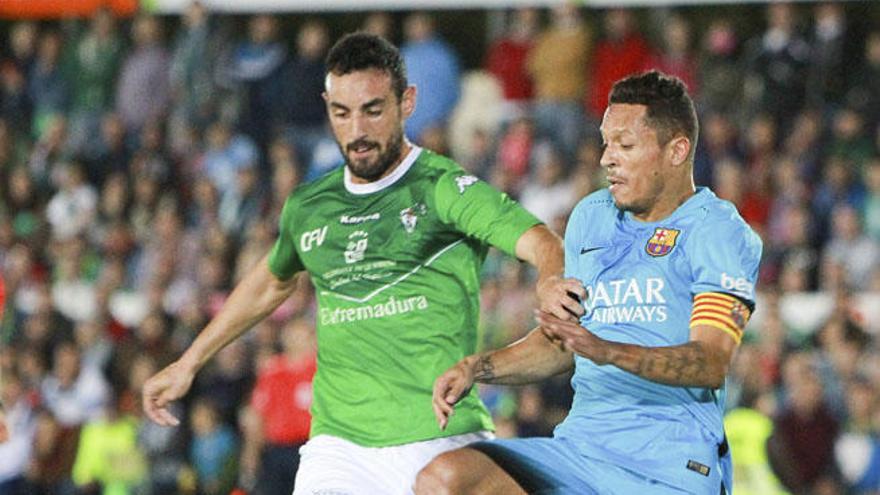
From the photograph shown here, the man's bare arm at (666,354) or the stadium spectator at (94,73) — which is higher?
the stadium spectator at (94,73)

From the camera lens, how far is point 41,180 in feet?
57.0

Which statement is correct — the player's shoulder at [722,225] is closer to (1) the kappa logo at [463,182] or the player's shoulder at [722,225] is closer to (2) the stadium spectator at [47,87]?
(1) the kappa logo at [463,182]

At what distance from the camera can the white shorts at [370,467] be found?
6.61 meters

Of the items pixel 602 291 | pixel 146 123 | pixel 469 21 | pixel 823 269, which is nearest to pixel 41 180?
pixel 146 123

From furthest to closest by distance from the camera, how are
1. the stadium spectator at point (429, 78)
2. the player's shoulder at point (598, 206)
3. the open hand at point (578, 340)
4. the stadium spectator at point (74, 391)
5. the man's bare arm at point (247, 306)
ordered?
the stadium spectator at point (429, 78)
the stadium spectator at point (74, 391)
the man's bare arm at point (247, 306)
the player's shoulder at point (598, 206)
the open hand at point (578, 340)

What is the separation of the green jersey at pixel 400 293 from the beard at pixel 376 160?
0.05 metres

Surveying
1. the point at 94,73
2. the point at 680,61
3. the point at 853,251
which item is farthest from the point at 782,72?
the point at 94,73

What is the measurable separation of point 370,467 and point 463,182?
116 centimetres

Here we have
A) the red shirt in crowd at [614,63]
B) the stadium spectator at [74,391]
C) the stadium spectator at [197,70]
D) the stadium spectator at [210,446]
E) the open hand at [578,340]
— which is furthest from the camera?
the stadium spectator at [197,70]

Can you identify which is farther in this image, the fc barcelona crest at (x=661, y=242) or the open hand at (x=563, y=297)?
the fc barcelona crest at (x=661, y=242)

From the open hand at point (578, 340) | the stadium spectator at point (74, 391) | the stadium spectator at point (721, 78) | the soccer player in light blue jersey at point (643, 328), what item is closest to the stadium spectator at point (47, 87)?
the stadium spectator at point (74, 391)

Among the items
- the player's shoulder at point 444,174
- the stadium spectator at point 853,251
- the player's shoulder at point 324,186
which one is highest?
the player's shoulder at point 444,174

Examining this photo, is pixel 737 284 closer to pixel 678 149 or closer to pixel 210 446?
pixel 678 149

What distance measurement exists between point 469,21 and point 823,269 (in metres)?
5.94
